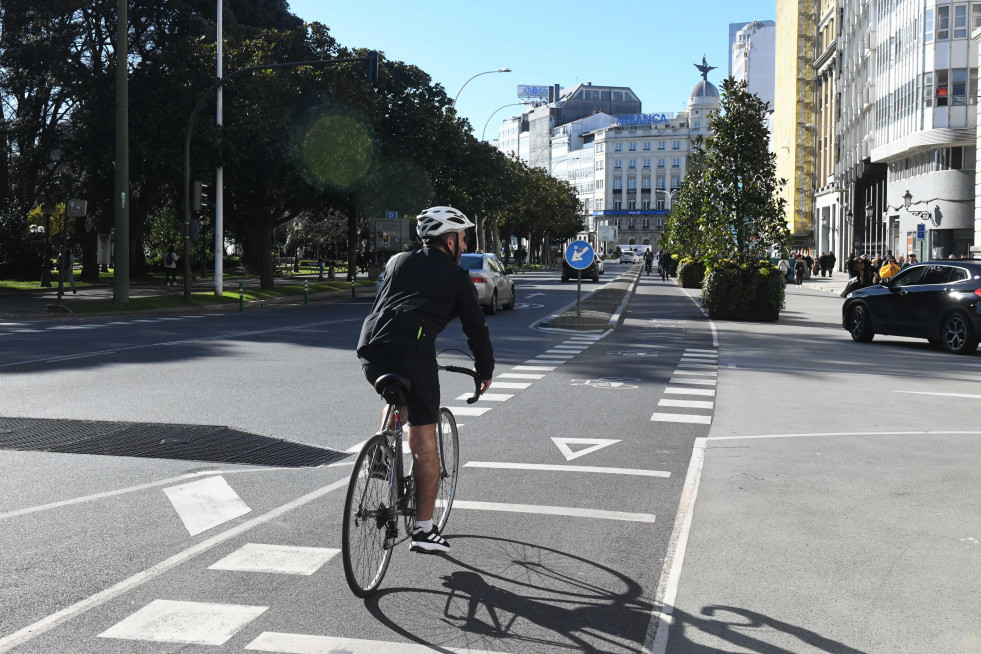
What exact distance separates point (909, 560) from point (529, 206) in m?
104

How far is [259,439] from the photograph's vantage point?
9648 mm

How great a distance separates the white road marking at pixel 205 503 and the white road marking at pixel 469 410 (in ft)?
12.6

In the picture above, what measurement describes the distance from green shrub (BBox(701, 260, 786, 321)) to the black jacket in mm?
23934

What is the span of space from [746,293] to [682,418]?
58.9 feet

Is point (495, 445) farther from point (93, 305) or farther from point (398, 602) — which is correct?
point (93, 305)

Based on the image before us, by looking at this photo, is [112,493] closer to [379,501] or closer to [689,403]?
[379,501]

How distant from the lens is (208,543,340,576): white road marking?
219 inches

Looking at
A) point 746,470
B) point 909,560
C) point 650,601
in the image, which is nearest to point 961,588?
point 909,560

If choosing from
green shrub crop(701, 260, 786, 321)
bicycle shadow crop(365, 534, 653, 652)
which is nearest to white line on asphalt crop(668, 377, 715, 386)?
bicycle shadow crop(365, 534, 653, 652)

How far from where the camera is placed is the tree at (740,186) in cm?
2983

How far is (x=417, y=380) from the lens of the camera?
538 cm

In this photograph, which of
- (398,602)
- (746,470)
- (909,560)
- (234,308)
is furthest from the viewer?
(234,308)

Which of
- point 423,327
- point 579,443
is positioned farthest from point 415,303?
point 579,443

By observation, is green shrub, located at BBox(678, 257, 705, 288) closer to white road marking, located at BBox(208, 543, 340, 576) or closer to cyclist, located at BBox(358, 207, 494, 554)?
white road marking, located at BBox(208, 543, 340, 576)
